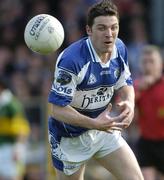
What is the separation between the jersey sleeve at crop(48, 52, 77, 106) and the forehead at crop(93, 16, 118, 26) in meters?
0.44

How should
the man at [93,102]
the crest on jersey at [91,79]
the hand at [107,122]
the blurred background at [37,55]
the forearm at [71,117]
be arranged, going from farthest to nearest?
1. the blurred background at [37,55]
2. the crest on jersey at [91,79]
3. the man at [93,102]
4. the forearm at [71,117]
5. the hand at [107,122]

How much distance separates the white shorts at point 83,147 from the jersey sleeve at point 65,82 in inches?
24.8

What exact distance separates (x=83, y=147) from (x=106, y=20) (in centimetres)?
129

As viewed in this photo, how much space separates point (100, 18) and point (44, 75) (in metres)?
7.11

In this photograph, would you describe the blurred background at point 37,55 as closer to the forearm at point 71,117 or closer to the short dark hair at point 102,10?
the forearm at point 71,117

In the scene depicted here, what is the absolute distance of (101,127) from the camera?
7.99 metres

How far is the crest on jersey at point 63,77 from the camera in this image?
822 centimetres

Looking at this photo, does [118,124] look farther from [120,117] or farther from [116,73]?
[116,73]

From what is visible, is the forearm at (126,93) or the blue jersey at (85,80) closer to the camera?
the blue jersey at (85,80)

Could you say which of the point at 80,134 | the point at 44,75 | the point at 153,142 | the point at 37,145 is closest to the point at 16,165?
the point at 37,145

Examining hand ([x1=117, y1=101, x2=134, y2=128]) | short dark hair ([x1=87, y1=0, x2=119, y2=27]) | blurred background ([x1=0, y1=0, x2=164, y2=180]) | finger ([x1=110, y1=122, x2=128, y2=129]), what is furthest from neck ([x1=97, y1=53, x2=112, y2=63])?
blurred background ([x1=0, y1=0, x2=164, y2=180])

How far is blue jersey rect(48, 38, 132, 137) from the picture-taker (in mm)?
8242

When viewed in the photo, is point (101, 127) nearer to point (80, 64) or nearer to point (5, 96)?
point (80, 64)

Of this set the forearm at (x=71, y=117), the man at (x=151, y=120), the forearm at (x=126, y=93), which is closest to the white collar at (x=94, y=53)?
the forearm at (x=126, y=93)
